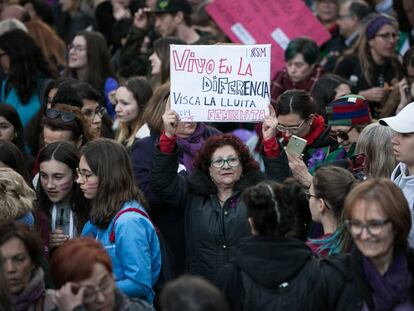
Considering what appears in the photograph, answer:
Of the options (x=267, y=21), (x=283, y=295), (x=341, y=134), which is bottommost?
(x=283, y=295)

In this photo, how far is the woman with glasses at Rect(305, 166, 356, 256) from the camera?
234 inches

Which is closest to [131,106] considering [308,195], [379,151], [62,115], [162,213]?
[62,115]

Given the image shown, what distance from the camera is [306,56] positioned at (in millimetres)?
10492

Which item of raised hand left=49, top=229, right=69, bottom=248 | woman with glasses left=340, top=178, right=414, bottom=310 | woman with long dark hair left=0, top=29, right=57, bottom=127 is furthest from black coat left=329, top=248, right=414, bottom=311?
woman with long dark hair left=0, top=29, right=57, bottom=127

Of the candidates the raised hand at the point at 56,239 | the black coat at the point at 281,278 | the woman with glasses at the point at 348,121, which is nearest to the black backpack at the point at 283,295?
the black coat at the point at 281,278

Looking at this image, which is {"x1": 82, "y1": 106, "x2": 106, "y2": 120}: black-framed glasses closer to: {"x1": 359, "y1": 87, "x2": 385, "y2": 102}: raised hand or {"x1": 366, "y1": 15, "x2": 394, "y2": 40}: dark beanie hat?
{"x1": 359, "y1": 87, "x2": 385, "y2": 102}: raised hand

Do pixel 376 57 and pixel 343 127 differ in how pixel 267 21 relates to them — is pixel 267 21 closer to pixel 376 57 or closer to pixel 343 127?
pixel 376 57

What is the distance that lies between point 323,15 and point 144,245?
7180 mm

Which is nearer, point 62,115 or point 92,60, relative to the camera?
point 62,115

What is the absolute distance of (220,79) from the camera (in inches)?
289

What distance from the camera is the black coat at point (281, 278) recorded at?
5.24 meters

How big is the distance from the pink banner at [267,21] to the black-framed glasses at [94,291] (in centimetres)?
640

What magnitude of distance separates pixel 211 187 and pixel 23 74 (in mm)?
3956

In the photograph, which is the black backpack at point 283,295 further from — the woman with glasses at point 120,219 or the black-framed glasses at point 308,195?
the woman with glasses at point 120,219
